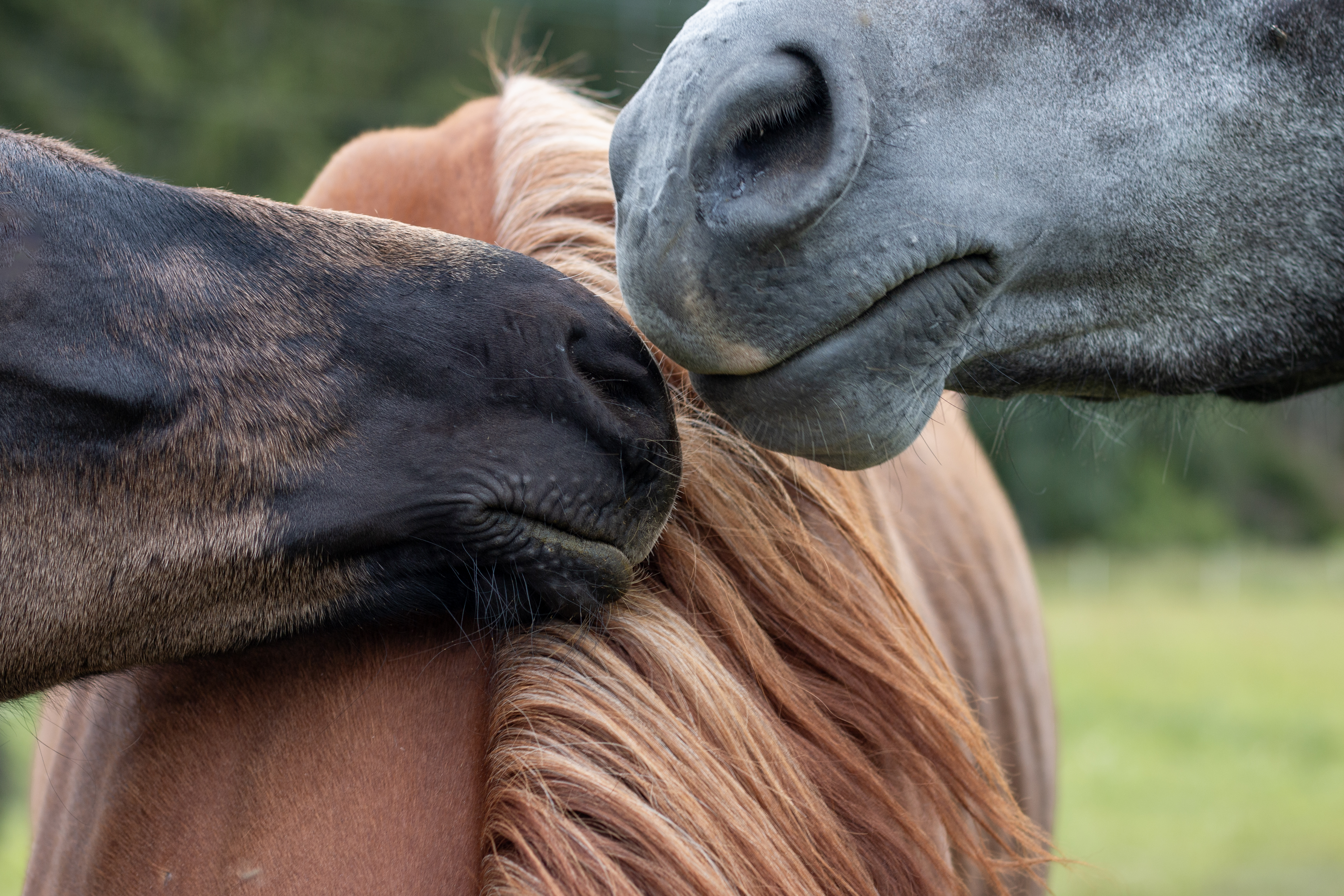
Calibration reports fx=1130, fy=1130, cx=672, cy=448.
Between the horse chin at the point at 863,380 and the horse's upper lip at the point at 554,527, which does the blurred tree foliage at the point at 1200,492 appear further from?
the horse's upper lip at the point at 554,527

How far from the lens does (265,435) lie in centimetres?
120

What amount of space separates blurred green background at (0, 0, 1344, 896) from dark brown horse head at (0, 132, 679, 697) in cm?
40

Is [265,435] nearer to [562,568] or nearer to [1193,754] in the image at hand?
[562,568]

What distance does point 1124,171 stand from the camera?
145 centimetres

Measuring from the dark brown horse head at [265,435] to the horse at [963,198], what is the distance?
174mm

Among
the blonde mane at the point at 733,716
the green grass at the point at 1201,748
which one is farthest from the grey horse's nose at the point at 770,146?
the green grass at the point at 1201,748

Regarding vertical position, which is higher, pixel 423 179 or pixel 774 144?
pixel 774 144

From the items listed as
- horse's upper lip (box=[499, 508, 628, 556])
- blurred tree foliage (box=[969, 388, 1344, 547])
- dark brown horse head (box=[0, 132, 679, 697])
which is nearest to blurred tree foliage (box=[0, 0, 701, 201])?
blurred tree foliage (box=[969, 388, 1344, 547])

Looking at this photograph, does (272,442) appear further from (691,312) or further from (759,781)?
(759,781)

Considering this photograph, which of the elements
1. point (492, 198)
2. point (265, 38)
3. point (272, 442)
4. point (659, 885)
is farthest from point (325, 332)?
point (265, 38)

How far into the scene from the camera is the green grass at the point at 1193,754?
584 centimetres

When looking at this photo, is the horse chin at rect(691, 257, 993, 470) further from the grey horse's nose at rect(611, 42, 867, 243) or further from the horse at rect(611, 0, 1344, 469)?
the grey horse's nose at rect(611, 42, 867, 243)

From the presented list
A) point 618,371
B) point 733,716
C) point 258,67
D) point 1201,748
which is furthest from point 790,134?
point 258,67

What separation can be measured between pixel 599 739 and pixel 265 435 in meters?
0.48
